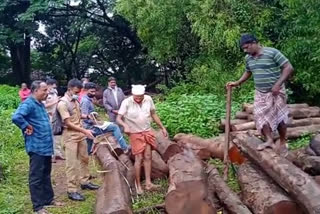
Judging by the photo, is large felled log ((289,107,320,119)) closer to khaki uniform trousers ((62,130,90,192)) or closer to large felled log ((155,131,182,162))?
large felled log ((155,131,182,162))

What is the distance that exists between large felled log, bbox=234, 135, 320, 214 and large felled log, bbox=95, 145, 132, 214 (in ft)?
5.63

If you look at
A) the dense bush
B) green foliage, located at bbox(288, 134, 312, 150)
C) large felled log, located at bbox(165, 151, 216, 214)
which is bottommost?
the dense bush

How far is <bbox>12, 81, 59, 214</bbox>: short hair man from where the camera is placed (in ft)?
22.2

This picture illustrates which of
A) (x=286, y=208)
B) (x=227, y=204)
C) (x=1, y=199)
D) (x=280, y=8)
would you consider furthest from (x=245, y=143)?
(x=280, y=8)

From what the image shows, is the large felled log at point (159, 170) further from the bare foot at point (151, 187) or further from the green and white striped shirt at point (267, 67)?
the green and white striped shirt at point (267, 67)

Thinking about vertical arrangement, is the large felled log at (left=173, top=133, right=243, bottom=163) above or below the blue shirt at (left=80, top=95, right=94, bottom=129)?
below

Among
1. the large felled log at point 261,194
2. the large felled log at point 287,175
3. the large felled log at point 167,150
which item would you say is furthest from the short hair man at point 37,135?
the large felled log at point 287,175

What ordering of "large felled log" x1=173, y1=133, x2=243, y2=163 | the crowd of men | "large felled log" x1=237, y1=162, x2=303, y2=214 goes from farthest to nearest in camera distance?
"large felled log" x1=173, y1=133, x2=243, y2=163
the crowd of men
"large felled log" x1=237, y1=162, x2=303, y2=214

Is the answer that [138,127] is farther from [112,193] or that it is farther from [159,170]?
[112,193]

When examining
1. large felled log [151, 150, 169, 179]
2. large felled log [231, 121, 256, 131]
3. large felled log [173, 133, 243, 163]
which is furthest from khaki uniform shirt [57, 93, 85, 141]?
large felled log [231, 121, 256, 131]

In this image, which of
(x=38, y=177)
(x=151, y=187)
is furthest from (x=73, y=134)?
(x=151, y=187)

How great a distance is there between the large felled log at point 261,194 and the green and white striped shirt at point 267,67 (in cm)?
114

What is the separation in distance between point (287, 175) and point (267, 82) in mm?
1956

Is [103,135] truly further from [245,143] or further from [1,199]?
[245,143]
